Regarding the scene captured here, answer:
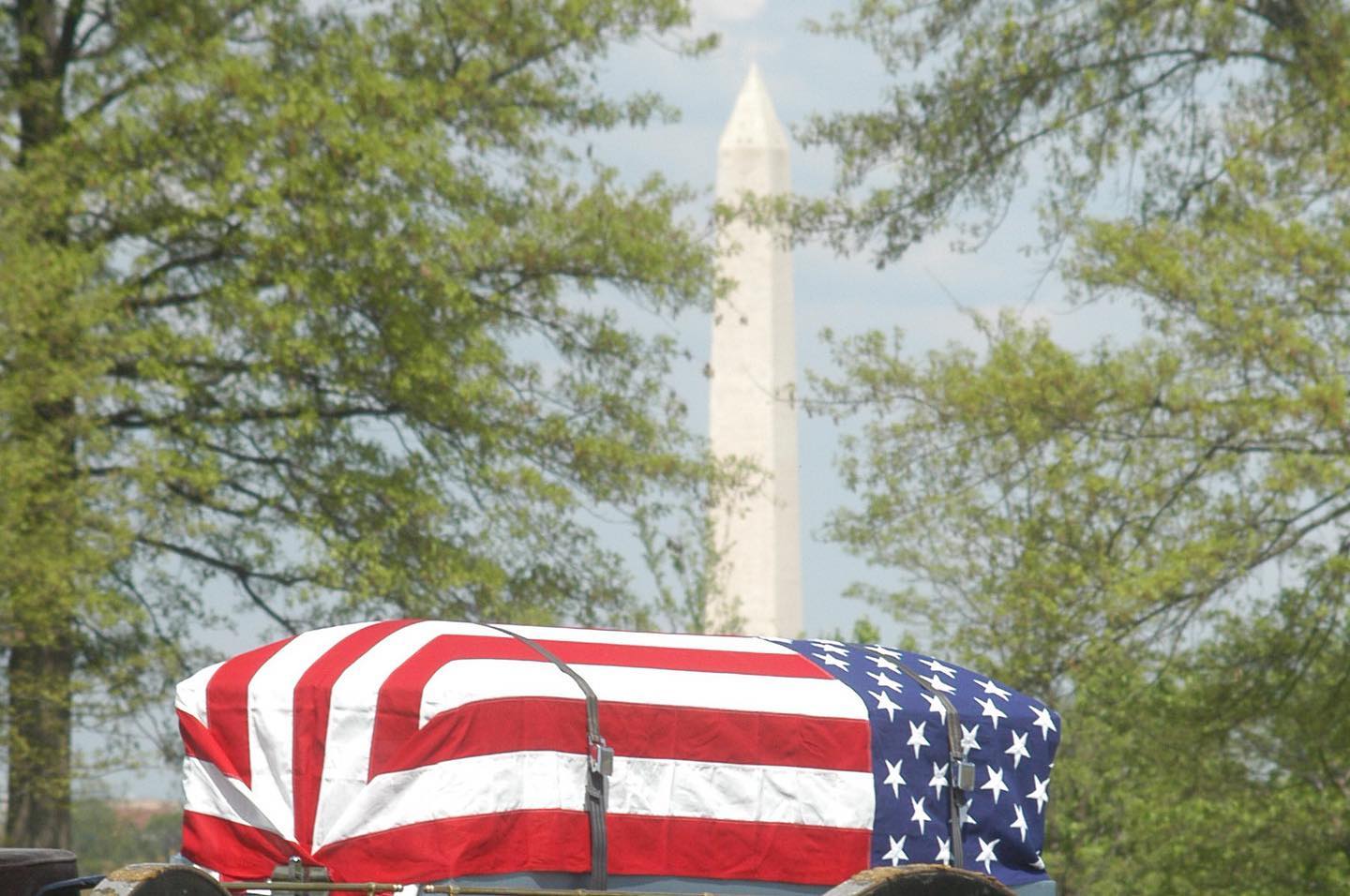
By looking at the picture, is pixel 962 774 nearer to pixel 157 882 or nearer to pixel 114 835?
pixel 157 882

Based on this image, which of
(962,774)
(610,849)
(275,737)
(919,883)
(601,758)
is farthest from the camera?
(962,774)

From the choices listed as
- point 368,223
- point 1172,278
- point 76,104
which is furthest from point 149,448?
point 1172,278

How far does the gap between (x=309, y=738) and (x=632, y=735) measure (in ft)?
2.45

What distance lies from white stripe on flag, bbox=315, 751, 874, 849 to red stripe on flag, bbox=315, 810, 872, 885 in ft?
0.07

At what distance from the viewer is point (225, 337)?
54.9 feet

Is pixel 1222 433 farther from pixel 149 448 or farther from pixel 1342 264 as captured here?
pixel 149 448

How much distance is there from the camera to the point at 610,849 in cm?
421

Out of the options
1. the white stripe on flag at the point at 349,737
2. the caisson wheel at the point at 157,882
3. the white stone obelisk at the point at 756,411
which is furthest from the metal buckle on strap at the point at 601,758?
the white stone obelisk at the point at 756,411

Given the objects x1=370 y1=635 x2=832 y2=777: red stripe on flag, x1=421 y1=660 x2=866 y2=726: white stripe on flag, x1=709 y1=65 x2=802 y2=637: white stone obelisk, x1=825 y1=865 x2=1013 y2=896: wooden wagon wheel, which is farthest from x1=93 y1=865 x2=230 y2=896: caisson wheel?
x1=709 y1=65 x2=802 y2=637: white stone obelisk

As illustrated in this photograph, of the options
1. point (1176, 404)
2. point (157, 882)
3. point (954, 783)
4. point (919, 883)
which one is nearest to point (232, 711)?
point (157, 882)

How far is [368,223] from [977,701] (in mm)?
12411

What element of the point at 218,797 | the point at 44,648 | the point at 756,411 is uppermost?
the point at 756,411

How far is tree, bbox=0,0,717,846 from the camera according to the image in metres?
15.3

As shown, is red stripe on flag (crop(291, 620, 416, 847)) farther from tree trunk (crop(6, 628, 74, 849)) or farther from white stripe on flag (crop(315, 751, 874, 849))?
tree trunk (crop(6, 628, 74, 849))
